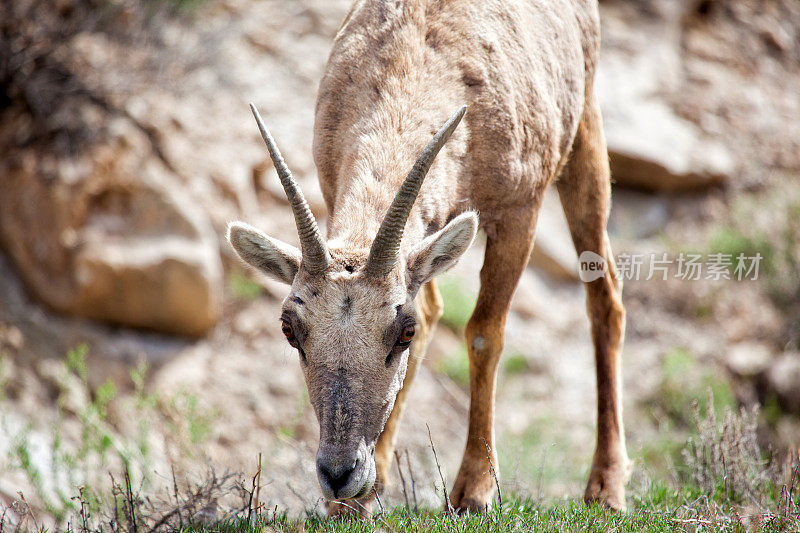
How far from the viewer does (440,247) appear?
158 inches

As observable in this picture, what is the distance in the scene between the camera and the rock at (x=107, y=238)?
26.9ft

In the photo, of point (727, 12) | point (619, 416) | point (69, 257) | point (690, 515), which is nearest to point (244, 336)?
point (69, 257)

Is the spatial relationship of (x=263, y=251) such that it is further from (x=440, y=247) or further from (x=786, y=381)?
(x=786, y=381)

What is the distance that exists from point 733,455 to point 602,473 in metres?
0.80

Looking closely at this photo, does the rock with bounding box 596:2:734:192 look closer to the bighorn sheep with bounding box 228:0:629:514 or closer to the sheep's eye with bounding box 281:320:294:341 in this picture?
the bighorn sheep with bounding box 228:0:629:514

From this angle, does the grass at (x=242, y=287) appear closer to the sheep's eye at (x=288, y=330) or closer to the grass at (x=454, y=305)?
the grass at (x=454, y=305)

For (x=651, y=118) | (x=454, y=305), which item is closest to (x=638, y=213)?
(x=651, y=118)

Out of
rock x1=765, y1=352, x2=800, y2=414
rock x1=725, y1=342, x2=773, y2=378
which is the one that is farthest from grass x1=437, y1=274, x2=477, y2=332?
rock x1=765, y1=352, x2=800, y2=414

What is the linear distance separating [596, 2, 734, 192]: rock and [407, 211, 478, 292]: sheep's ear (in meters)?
7.58

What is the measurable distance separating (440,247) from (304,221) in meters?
Result: 0.71

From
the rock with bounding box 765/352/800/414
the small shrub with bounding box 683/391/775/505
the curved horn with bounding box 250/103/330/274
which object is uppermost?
the curved horn with bounding box 250/103/330/274

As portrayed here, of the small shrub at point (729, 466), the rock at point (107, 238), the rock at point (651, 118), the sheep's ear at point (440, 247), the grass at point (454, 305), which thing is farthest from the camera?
the rock at point (651, 118)

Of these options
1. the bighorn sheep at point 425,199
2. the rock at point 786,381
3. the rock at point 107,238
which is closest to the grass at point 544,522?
the bighorn sheep at point 425,199

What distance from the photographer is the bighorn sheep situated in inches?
145
